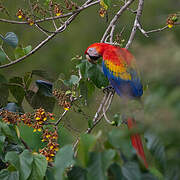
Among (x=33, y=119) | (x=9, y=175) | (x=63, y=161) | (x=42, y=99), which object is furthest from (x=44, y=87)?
(x=63, y=161)

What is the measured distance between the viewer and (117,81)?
1.95 meters

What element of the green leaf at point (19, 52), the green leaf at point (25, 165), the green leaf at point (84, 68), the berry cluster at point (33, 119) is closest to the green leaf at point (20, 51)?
the green leaf at point (19, 52)

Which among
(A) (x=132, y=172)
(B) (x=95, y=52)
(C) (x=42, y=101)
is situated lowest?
(C) (x=42, y=101)

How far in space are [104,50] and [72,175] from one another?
1271 mm

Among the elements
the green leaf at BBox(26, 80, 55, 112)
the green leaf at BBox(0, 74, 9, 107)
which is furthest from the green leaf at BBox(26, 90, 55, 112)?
the green leaf at BBox(0, 74, 9, 107)

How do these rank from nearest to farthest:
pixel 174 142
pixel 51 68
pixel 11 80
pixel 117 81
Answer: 1. pixel 174 142
2. pixel 11 80
3. pixel 117 81
4. pixel 51 68

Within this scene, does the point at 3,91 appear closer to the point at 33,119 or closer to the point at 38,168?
the point at 33,119

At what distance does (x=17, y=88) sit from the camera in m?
1.68

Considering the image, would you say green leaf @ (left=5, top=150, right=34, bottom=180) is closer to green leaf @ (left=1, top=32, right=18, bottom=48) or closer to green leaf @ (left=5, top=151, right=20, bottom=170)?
green leaf @ (left=5, top=151, right=20, bottom=170)

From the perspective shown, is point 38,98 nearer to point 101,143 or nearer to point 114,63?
point 114,63

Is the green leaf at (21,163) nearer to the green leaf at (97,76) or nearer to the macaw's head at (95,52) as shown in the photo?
the green leaf at (97,76)

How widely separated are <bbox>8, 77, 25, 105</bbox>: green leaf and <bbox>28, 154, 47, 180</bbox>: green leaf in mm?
645

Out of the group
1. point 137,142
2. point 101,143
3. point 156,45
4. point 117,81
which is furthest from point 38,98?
point 156,45

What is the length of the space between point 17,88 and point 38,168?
0.69 m
